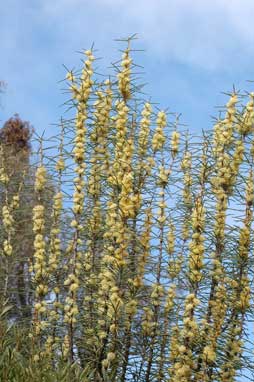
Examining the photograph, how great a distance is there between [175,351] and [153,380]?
0.46m

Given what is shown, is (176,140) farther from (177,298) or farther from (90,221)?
(177,298)

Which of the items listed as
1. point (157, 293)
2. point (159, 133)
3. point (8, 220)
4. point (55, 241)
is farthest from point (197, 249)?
point (8, 220)

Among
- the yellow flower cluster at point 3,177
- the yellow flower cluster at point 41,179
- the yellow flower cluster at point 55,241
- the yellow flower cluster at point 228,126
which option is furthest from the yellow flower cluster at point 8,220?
the yellow flower cluster at point 228,126

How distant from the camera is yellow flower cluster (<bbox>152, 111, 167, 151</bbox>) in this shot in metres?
7.09

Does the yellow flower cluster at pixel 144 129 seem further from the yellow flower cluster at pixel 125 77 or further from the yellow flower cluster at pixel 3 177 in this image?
the yellow flower cluster at pixel 3 177

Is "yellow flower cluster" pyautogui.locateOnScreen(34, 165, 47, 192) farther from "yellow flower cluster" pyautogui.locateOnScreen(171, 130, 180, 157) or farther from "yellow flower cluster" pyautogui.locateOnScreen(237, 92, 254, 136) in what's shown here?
"yellow flower cluster" pyautogui.locateOnScreen(237, 92, 254, 136)

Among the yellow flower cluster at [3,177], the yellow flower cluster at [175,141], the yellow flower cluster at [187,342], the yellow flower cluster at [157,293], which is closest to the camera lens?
the yellow flower cluster at [187,342]

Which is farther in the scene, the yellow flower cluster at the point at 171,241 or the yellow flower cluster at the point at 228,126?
the yellow flower cluster at the point at 171,241

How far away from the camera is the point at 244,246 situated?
21.3 feet

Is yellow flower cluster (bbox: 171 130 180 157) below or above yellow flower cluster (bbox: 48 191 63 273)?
above

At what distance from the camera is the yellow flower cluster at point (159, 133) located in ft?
23.3

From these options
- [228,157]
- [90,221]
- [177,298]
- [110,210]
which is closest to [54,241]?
[90,221]

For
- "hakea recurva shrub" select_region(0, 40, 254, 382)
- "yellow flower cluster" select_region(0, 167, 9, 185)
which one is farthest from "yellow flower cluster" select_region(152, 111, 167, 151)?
"yellow flower cluster" select_region(0, 167, 9, 185)

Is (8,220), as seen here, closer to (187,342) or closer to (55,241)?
(55,241)
